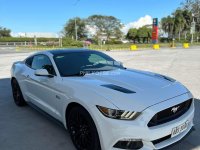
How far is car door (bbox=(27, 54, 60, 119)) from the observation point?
4.07 m

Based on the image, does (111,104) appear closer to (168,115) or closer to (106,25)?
(168,115)

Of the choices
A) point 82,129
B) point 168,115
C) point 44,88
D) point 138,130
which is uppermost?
point 44,88

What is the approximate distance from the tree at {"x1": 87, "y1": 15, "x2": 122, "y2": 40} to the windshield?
280ft

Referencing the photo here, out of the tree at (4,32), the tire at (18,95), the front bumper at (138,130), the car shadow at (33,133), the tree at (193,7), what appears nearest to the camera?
the front bumper at (138,130)

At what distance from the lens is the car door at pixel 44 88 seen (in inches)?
160

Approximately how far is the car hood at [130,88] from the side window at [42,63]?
795 mm

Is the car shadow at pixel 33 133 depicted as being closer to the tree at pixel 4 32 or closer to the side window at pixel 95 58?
the side window at pixel 95 58

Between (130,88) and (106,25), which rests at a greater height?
(106,25)

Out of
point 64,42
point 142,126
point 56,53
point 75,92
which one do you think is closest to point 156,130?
point 142,126

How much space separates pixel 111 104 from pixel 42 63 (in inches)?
95.9

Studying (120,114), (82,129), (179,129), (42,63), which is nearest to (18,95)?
(42,63)

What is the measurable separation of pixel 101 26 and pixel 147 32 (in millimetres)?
17423

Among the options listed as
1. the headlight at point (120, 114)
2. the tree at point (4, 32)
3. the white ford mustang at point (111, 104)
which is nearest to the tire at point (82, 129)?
the white ford mustang at point (111, 104)

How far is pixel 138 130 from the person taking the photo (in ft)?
9.27
